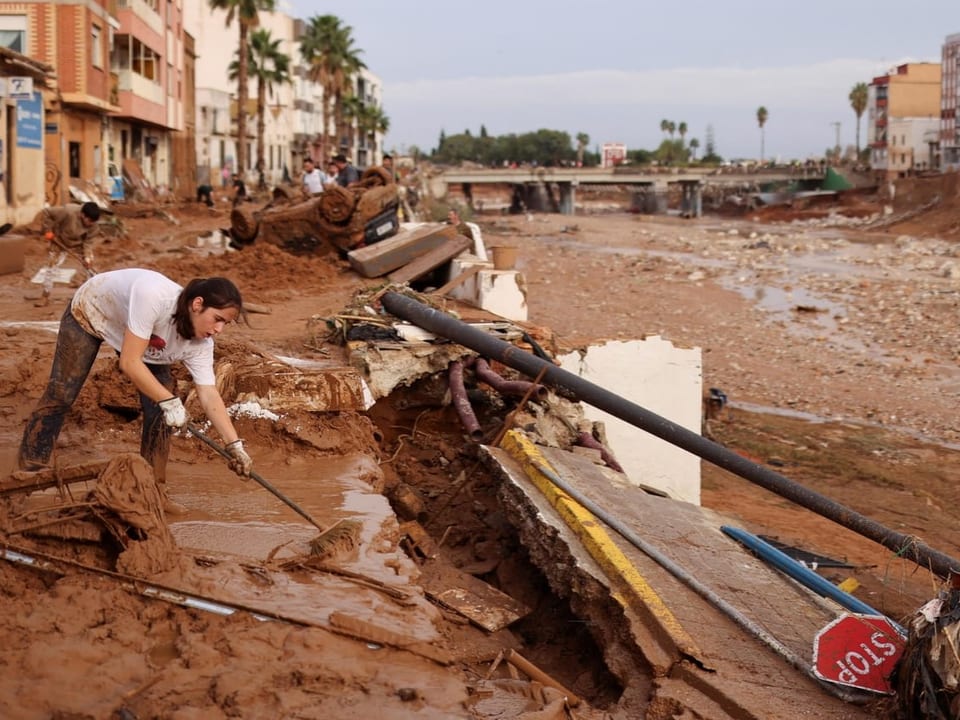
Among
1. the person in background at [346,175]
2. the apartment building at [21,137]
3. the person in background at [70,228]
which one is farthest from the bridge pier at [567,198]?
the person in background at [70,228]

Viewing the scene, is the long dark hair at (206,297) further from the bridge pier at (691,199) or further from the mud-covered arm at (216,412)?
the bridge pier at (691,199)

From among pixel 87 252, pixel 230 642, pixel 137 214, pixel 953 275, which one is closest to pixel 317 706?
pixel 230 642

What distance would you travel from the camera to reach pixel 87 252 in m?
12.4

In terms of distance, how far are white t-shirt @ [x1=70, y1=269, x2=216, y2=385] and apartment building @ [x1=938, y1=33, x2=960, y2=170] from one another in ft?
239

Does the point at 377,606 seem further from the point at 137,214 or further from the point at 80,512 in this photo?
the point at 137,214

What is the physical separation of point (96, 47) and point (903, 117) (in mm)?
70855

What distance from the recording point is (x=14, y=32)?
86.7 ft

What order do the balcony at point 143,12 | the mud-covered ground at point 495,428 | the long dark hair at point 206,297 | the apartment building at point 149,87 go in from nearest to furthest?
the mud-covered ground at point 495,428 → the long dark hair at point 206,297 → the balcony at point 143,12 → the apartment building at point 149,87

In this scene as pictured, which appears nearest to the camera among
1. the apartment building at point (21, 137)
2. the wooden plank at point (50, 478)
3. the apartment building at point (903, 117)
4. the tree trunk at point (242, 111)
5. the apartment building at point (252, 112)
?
the wooden plank at point (50, 478)

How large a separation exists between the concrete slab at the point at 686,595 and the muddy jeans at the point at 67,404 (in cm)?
209

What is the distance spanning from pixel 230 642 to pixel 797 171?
7932 cm

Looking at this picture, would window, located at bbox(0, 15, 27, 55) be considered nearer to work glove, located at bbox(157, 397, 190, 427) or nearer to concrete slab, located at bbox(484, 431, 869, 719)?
concrete slab, located at bbox(484, 431, 869, 719)

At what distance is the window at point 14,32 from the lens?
A: 86.3ft

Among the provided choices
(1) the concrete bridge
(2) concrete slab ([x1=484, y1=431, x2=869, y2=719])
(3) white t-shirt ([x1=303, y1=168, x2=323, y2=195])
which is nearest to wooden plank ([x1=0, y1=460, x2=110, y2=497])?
(2) concrete slab ([x1=484, y1=431, x2=869, y2=719])
